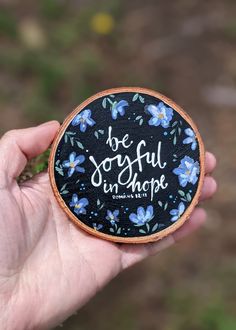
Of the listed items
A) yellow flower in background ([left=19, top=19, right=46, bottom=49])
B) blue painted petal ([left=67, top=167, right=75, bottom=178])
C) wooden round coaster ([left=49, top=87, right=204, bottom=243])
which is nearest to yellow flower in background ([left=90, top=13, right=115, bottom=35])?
yellow flower in background ([left=19, top=19, right=46, bottom=49])

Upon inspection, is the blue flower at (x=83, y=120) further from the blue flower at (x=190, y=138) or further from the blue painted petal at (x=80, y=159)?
the blue flower at (x=190, y=138)

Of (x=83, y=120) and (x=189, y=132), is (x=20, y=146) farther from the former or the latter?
(x=189, y=132)

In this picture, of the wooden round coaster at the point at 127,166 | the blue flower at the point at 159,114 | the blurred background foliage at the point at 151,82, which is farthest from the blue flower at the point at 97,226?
the blurred background foliage at the point at 151,82

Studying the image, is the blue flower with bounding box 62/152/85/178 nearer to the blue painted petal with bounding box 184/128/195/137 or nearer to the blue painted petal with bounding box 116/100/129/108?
the blue painted petal with bounding box 116/100/129/108

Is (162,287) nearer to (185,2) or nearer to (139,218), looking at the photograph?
(139,218)

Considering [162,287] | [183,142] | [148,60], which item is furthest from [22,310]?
[148,60]

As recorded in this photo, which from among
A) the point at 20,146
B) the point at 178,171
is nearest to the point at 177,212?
the point at 178,171

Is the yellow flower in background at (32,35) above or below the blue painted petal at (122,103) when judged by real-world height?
above
